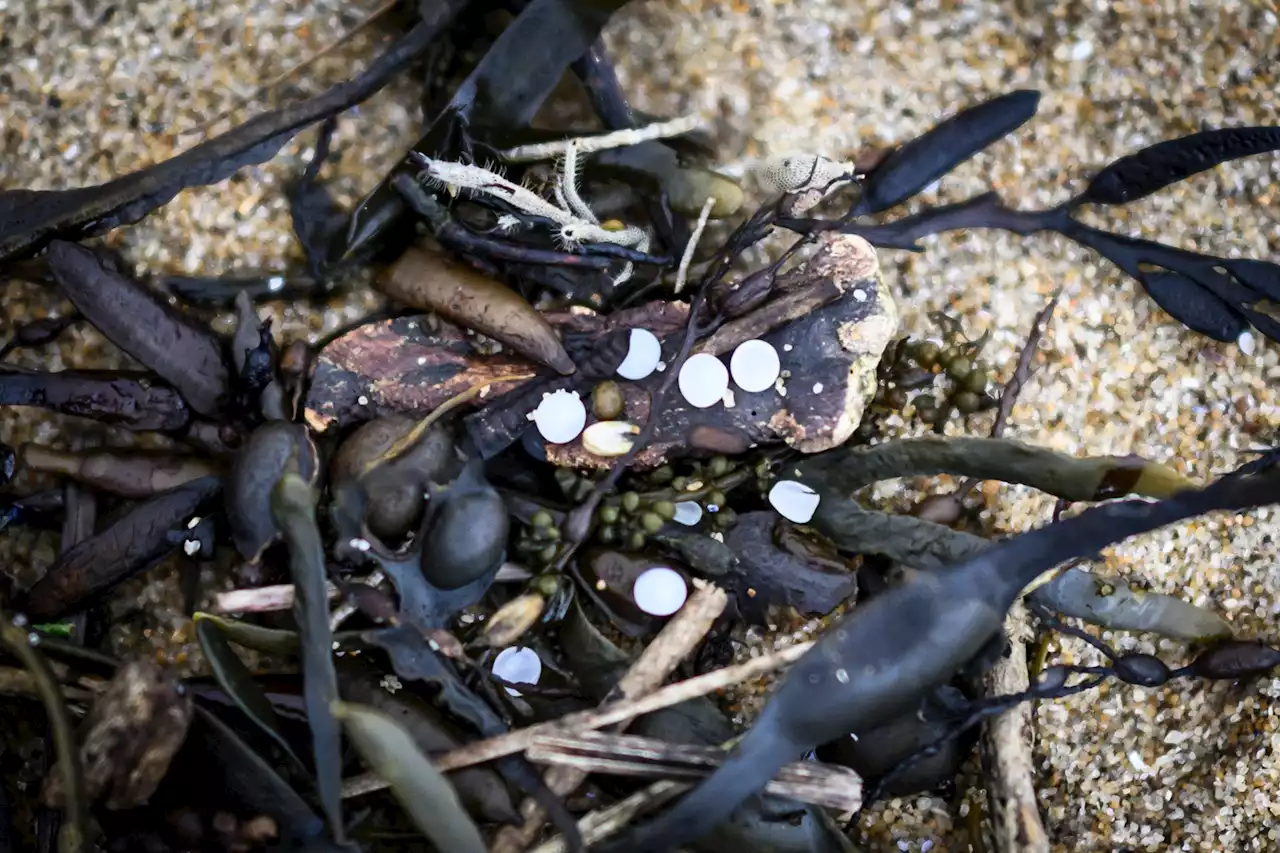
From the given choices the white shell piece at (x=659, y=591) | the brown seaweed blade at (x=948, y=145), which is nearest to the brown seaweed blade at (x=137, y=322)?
the white shell piece at (x=659, y=591)

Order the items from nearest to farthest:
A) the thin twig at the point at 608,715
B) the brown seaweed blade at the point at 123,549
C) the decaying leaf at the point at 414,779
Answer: the decaying leaf at the point at 414,779, the thin twig at the point at 608,715, the brown seaweed blade at the point at 123,549

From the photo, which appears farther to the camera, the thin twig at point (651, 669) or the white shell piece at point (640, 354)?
the white shell piece at point (640, 354)

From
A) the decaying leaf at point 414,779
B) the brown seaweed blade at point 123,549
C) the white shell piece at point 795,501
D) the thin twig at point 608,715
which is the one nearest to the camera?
the decaying leaf at point 414,779

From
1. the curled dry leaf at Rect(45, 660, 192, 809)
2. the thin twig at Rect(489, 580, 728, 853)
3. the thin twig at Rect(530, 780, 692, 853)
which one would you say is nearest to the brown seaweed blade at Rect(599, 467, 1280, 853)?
the thin twig at Rect(530, 780, 692, 853)

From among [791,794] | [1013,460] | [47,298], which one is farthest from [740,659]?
[47,298]

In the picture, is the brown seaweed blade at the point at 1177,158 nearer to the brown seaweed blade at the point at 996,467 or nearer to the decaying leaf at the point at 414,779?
the brown seaweed blade at the point at 996,467
